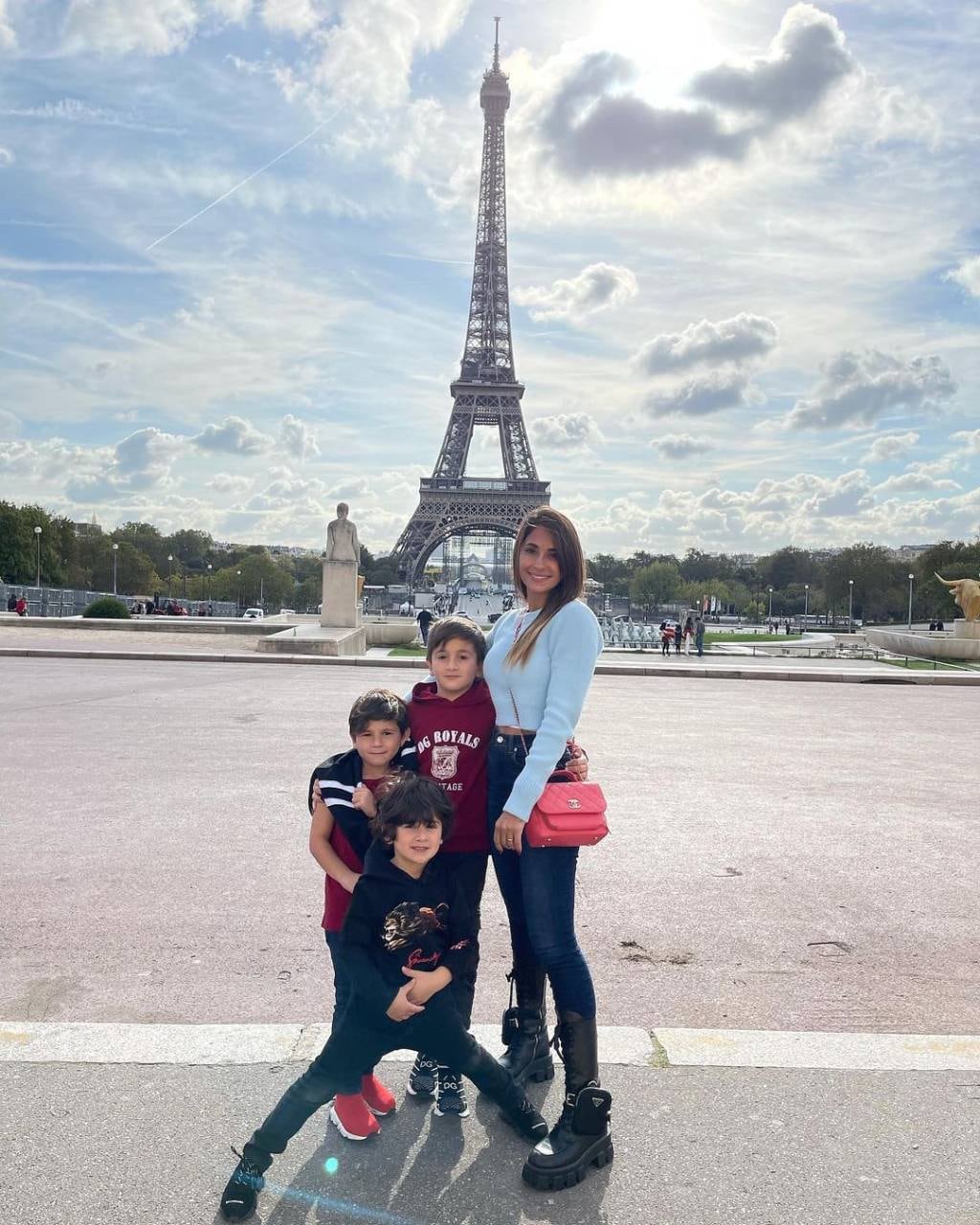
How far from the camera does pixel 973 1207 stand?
8.16 feet

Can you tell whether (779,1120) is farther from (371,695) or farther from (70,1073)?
(70,1073)

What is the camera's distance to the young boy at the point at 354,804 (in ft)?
9.73

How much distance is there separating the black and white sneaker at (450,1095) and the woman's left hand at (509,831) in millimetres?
730

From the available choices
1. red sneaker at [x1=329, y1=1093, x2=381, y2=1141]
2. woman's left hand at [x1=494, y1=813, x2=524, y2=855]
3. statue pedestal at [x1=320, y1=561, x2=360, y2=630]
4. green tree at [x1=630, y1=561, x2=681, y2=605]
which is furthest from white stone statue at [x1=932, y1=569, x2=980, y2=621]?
green tree at [x1=630, y1=561, x2=681, y2=605]

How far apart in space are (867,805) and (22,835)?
5.54 m

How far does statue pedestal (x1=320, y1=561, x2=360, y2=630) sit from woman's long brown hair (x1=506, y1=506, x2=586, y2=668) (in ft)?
68.7

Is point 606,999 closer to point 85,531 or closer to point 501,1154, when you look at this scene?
point 501,1154

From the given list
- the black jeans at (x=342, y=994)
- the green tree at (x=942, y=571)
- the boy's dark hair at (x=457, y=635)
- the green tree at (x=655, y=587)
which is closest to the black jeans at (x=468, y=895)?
the black jeans at (x=342, y=994)

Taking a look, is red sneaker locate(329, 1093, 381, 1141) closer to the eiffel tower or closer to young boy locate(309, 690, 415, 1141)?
young boy locate(309, 690, 415, 1141)

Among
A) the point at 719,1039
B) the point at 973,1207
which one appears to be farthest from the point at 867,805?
the point at 973,1207

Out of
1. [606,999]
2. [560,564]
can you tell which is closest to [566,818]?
[560,564]

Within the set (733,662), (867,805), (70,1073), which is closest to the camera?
(70,1073)

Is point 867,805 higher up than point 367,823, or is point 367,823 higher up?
point 367,823

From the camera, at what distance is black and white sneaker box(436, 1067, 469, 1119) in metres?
2.98
